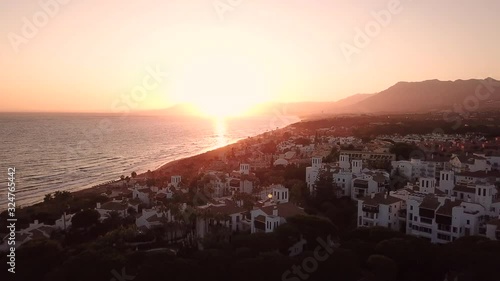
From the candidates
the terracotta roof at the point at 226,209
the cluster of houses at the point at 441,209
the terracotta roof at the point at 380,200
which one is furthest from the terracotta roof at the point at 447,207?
the terracotta roof at the point at 226,209

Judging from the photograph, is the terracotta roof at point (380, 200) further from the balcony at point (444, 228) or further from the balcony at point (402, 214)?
the balcony at point (444, 228)

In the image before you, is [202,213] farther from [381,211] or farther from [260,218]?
[381,211]

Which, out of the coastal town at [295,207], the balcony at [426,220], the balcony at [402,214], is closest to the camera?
the coastal town at [295,207]

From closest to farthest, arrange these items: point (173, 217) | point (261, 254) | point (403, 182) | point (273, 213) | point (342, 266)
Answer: point (342, 266)
point (261, 254)
point (273, 213)
point (173, 217)
point (403, 182)

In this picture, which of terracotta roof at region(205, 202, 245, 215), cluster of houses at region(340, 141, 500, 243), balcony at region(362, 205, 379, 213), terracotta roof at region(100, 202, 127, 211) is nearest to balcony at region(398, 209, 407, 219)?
cluster of houses at region(340, 141, 500, 243)

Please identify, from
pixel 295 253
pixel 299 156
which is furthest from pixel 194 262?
pixel 299 156

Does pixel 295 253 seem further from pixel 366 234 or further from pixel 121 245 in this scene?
pixel 121 245

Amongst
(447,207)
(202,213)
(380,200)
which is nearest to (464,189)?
(447,207)

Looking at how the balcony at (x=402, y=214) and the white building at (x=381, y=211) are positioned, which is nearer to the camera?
the white building at (x=381, y=211)

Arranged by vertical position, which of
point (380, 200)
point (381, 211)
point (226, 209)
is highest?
point (380, 200)

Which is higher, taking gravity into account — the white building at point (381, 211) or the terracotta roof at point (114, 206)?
the white building at point (381, 211)

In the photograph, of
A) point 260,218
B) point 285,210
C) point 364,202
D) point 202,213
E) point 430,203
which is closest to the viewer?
point 430,203
